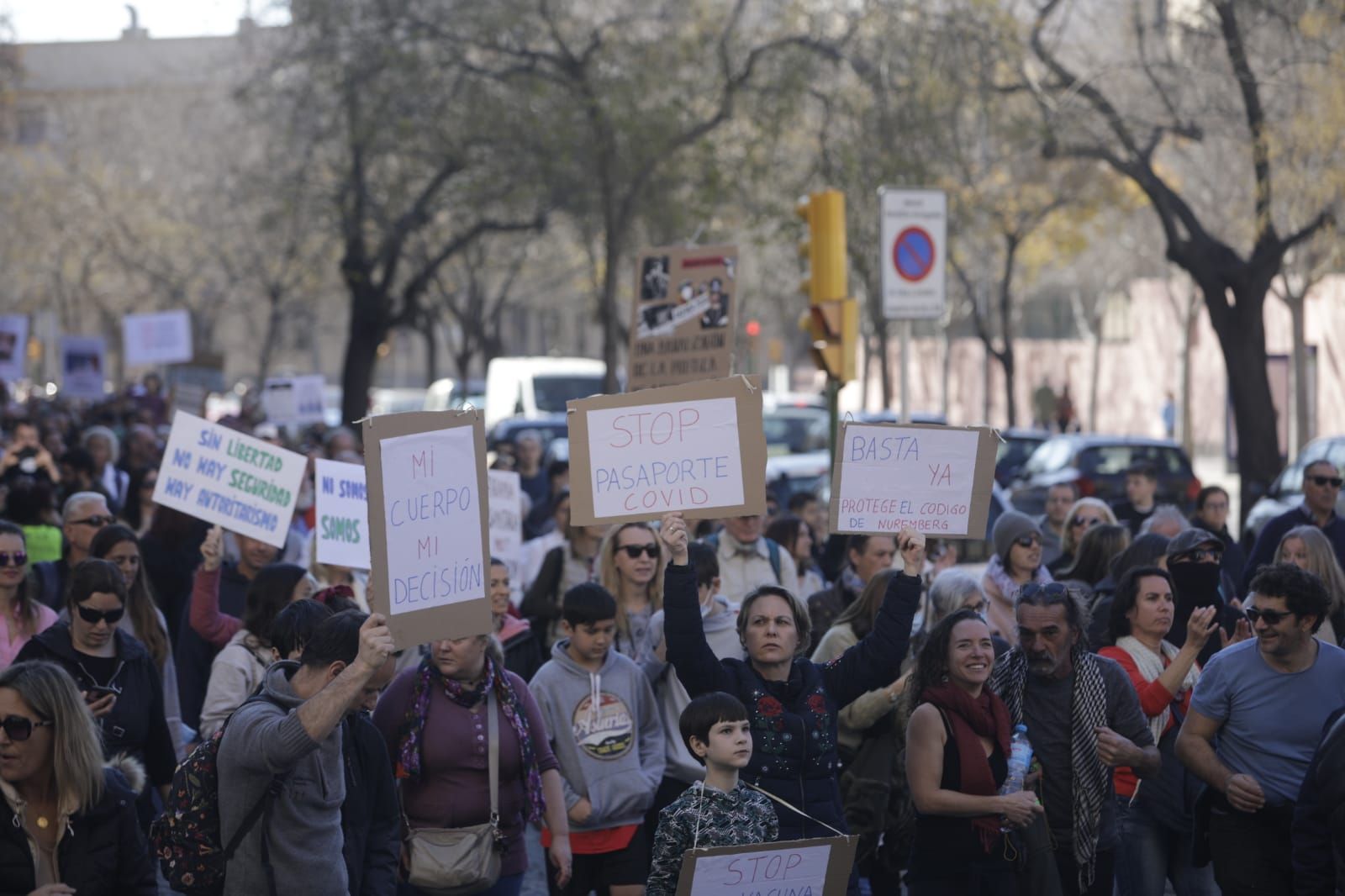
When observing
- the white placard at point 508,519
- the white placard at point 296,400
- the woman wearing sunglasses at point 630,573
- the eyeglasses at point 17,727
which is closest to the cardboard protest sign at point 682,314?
the white placard at point 508,519

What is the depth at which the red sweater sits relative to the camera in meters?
6.29

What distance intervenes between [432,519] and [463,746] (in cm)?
113

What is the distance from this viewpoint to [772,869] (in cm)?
481

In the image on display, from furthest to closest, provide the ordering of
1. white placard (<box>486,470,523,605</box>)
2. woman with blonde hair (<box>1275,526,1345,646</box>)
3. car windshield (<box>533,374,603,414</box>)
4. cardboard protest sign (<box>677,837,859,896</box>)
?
car windshield (<box>533,374,603,414</box>)
white placard (<box>486,470,523,605</box>)
woman with blonde hair (<box>1275,526,1345,646</box>)
cardboard protest sign (<box>677,837,859,896</box>)

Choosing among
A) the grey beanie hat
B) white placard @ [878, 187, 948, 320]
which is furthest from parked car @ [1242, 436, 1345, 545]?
the grey beanie hat

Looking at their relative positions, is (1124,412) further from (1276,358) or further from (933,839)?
(933,839)

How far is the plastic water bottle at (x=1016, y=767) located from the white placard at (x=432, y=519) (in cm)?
193

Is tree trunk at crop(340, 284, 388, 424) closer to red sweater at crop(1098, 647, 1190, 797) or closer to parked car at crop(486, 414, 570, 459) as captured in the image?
parked car at crop(486, 414, 570, 459)

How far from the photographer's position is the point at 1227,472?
38.1 meters

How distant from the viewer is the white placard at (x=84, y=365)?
25047 millimetres

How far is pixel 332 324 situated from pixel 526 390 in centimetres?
3957

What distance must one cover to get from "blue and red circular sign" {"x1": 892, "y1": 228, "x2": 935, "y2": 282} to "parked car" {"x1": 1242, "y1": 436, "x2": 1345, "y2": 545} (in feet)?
13.7

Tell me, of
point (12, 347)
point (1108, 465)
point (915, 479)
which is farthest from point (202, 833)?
point (12, 347)

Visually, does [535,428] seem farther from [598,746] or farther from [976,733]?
[976,733]
